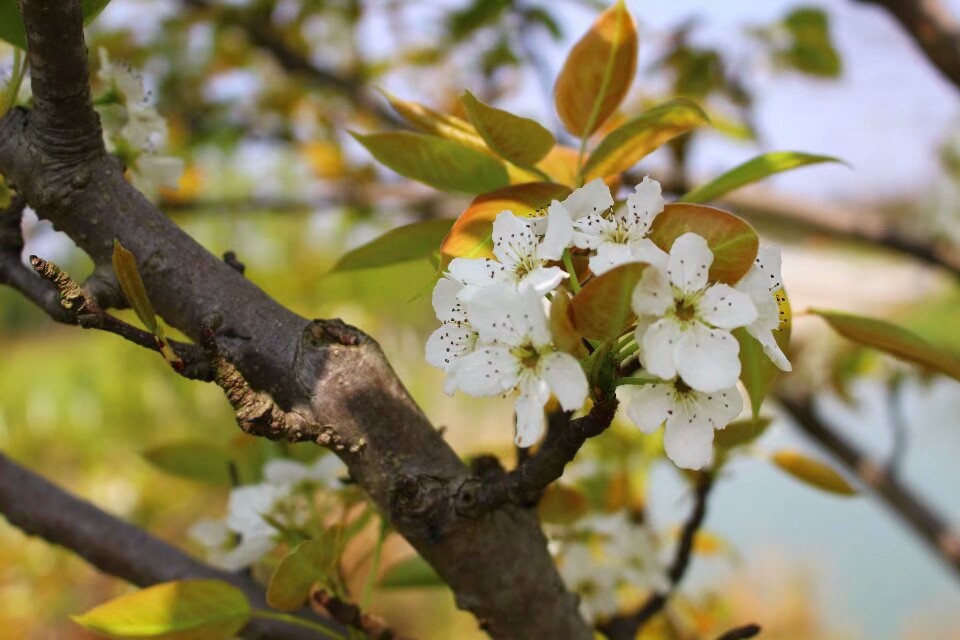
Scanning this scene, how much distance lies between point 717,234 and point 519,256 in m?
0.08

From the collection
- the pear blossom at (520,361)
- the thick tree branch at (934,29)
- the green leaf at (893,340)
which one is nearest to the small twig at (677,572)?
the green leaf at (893,340)

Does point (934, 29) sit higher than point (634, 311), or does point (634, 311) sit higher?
point (634, 311)

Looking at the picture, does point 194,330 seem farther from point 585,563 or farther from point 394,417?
point 585,563

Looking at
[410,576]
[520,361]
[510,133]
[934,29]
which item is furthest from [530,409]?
[934,29]

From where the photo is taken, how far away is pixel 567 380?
304mm

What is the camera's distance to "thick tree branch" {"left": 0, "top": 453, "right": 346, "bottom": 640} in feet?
1.63

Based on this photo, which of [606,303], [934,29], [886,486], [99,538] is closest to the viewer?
[606,303]

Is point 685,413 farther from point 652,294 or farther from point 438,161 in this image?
point 438,161

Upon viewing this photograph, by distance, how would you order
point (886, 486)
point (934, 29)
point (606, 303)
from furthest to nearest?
point (886, 486)
point (934, 29)
point (606, 303)

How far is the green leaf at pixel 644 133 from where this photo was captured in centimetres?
39

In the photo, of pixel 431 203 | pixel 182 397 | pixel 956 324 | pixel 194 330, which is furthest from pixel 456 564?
pixel 956 324

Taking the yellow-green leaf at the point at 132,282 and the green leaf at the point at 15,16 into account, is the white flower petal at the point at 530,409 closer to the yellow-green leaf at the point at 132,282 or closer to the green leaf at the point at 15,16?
the yellow-green leaf at the point at 132,282

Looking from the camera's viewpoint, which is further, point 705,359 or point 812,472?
point 812,472

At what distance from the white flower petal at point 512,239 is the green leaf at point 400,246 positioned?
97mm
